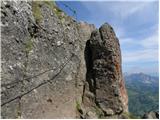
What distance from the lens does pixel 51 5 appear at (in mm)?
18688

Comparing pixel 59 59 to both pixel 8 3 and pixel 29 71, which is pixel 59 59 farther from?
pixel 8 3

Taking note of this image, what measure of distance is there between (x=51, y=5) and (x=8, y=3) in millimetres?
4679

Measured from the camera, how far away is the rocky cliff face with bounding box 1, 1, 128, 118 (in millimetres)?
14367

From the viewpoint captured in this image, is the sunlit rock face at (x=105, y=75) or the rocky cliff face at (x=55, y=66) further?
the sunlit rock face at (x=105, y=75)

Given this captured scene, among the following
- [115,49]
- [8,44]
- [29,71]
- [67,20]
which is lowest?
[29,71]

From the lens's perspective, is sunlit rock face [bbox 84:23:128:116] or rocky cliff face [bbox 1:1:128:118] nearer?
rocky cliff face [bbox 1:1:128:118]

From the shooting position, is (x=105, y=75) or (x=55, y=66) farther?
(x=105, y=75)

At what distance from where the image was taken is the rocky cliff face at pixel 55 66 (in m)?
14.4

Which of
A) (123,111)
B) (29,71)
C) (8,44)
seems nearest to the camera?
(8,44)

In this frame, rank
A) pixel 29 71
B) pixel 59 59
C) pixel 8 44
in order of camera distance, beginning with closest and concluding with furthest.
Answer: pixel 8 44, pixel 29 71, pixel 59 59

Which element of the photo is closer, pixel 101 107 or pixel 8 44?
pixel 8 44

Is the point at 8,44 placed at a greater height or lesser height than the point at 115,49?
lesser

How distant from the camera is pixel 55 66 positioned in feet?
56.9

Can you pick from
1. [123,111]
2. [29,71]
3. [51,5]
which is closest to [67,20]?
[51,5]
